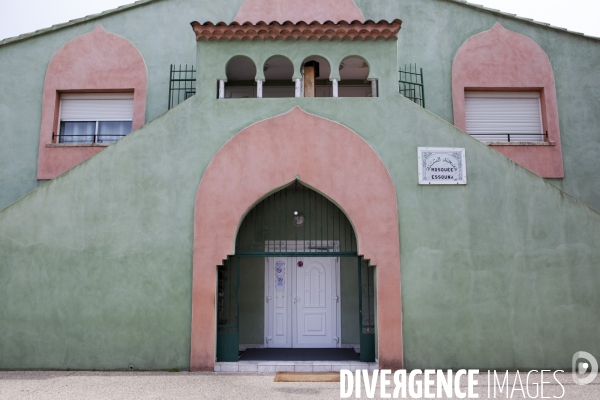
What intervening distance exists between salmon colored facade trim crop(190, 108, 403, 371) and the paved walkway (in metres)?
0.85

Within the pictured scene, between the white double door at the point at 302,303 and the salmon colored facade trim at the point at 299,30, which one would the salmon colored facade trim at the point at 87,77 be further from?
the white double door at the point at 302,303

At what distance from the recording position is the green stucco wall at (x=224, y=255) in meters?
8.84

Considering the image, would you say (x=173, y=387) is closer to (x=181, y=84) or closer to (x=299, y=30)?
(x=299, y=30)

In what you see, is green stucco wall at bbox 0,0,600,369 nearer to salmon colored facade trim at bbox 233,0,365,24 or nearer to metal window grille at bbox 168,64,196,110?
metal window grille at bbox 168,64,196,110

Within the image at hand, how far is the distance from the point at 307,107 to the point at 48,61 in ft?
21.4

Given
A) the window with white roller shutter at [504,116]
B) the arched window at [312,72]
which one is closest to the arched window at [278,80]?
the arched window at [312,72]

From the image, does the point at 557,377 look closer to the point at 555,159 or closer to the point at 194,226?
the point at 555,159

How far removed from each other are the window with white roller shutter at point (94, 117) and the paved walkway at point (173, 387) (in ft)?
17.2

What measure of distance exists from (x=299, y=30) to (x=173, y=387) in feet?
21.7

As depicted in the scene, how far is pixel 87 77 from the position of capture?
11641mm

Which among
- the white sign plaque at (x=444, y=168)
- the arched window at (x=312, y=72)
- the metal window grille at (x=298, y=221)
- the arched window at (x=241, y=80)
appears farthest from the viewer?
the metal window grille at (x=298, y=221)

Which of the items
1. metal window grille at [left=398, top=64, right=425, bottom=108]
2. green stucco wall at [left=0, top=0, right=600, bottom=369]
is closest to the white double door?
green stucco wall at [left=0, top=0, right=600, bottom=369]

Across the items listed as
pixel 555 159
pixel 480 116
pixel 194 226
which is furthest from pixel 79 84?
pixel 555 159

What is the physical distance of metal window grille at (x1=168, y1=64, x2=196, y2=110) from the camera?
11531 millimetres
